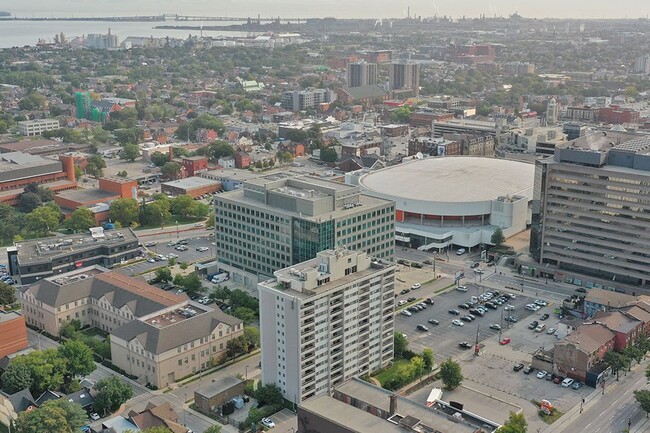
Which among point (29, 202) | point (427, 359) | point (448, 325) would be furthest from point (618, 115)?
point (427, 359)

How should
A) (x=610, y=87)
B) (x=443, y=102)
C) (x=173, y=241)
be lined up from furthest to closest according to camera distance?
1. (x=610, y=87)
2. (x=443, y=102)
3. (x=173, y=241)

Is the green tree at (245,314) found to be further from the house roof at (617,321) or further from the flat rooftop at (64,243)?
the house roof at (617,321)

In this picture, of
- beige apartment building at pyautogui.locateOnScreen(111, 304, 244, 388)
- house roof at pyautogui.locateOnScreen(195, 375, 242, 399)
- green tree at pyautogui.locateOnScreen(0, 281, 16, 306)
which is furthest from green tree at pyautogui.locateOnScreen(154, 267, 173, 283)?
house roof at pyautogui.locateOnScreen(195, 375, 242, 399)

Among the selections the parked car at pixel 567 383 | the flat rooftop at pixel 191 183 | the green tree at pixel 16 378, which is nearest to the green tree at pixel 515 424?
the parked car at pixel 567 383

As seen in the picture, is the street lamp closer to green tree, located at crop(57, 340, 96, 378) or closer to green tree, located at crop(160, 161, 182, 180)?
green tree, located at crop(57, 340, 96, 378)

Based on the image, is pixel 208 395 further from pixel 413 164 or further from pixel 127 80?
pixel 127 80

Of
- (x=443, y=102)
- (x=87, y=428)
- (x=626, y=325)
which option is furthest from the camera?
(x=443, y=102)

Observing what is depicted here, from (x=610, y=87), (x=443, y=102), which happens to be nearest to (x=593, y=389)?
(x=443, y=102)
